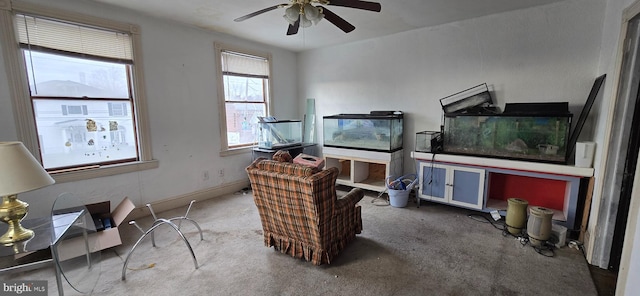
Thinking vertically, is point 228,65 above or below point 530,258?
above

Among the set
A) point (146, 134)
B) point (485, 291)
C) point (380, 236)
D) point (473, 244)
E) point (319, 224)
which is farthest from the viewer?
point (146, 134)

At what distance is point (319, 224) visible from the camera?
2.06 m

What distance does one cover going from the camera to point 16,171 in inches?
50.9

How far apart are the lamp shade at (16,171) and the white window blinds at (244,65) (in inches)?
115

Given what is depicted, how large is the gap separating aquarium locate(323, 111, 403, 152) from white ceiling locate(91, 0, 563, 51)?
125 cm

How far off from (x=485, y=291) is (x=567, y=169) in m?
1.65

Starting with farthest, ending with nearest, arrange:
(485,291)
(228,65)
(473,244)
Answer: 1. (228,65)
2. (473,244)
3. (485,291)

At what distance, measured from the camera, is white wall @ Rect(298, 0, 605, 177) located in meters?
2.84

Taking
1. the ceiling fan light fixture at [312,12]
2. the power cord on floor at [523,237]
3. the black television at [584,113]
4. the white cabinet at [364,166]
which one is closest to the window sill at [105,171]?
the white cabinet at [364,166]

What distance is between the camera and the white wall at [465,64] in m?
2.84

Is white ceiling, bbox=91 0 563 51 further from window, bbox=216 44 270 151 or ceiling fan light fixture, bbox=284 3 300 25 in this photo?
ceiling fan light fixture, bbox=284 3 300 25

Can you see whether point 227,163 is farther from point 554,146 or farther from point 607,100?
point 607,100

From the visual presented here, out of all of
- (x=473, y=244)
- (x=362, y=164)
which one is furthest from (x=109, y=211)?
(x=473, y=244)

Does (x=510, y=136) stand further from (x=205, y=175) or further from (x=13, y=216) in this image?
(x=13, y=216)
